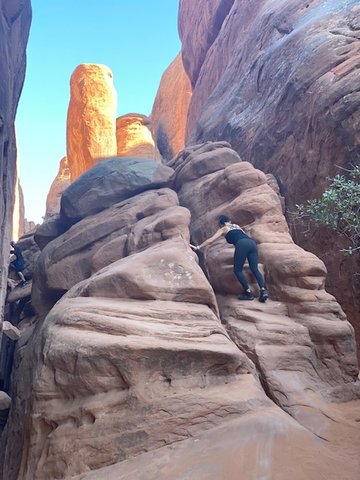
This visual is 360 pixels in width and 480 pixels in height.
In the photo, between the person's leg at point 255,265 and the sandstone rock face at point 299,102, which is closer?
the person's leg at point 255,265

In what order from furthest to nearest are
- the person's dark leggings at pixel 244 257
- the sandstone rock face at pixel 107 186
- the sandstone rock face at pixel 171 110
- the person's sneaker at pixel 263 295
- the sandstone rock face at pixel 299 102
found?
the sandstone rock face at pixel 171 110 < the sandstone rock face at pixel 107 186 < the sandstone rock face at pixel 299 102 < the person's dark leggings at pixel 244 257 < the person's sneaker at pixel 263 295

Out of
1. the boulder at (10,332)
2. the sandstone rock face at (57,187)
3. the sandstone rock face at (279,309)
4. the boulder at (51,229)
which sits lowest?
the boulder at (10,332)

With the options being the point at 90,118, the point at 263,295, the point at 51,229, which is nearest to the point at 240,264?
the point at 263,295

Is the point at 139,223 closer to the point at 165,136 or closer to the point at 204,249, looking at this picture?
the point at 204,249

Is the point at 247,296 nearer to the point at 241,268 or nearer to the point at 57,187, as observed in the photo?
the point at 241,268

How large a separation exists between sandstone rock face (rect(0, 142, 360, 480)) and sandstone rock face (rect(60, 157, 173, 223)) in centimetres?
418

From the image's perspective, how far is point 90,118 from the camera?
2831cm

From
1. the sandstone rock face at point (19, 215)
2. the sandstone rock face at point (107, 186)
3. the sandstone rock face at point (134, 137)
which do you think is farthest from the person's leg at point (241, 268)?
the sandstone rock face at point (19, 215)

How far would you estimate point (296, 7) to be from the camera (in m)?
18.5

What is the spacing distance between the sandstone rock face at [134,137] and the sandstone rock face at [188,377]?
810 inches

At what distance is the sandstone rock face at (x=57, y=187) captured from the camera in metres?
37.8

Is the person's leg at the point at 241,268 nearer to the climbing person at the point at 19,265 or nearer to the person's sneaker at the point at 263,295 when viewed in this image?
the person's sneaker at the point at 263,295

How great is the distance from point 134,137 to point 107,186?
1730 centimetres

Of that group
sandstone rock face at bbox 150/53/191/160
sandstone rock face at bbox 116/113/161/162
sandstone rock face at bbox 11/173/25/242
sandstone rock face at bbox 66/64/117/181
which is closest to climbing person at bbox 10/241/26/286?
sandstone rock face at bbox 66/64/117/181
